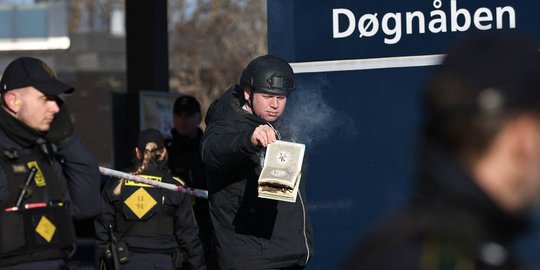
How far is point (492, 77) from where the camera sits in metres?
2.06

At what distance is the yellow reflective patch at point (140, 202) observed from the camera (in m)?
8.80

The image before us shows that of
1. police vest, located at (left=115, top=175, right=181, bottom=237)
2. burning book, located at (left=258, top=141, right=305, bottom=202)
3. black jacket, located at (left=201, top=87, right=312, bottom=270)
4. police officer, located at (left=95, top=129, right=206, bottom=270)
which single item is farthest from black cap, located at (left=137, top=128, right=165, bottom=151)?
burning book, located at (left=258, top=141, right=305, bottom=202)

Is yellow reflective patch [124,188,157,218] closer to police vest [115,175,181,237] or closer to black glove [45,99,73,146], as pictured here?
police vest [115,175,181,237]

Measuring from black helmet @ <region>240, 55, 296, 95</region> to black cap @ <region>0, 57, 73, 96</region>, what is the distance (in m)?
1.02

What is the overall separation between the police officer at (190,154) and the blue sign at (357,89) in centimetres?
277

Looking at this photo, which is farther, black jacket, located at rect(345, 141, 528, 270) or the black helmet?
the black helmet

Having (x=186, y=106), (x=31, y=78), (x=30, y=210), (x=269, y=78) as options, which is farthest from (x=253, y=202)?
(x=186, y=106)

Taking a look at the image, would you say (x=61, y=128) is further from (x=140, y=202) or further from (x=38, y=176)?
(x=140, y=202)

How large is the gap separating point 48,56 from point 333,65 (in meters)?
33.2

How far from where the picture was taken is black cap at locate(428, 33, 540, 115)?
206cm

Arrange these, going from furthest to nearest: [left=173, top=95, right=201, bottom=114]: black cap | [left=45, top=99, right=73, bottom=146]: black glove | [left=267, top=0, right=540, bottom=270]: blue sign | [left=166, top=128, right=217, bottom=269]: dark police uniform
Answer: [left=173, top=95, right=201, bottom=114]: black cap → [left=166, top=128, right=217, bottom=269]: dark police uniform → [left=267, top=0, right=540, bottom=270]: blue sign → [left=45, top=99, right=73, bottom=146]: black glove

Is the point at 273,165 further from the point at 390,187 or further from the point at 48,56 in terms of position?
the point at 48,56

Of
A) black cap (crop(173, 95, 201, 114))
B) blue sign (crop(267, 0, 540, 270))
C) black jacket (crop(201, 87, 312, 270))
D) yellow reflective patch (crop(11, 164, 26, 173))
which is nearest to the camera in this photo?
yellow reflective patch (crop(11, 164, 26, 173))

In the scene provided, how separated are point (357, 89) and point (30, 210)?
8.13ft
